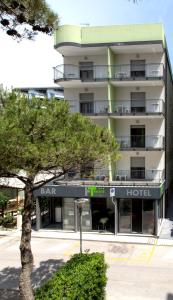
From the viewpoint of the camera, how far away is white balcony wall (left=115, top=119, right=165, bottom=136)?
2953 centimetres

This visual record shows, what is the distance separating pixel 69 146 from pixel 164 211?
20.9 meters

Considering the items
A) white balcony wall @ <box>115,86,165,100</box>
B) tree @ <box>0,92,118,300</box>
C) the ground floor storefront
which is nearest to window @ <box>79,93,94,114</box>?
white balcony wall @ <box>115,86,165,100</box>

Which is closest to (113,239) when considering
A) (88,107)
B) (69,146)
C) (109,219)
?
(109,219)

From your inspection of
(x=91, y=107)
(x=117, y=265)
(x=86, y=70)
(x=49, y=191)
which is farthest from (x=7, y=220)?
(x=86, y=70)

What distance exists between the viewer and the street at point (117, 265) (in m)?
16.9

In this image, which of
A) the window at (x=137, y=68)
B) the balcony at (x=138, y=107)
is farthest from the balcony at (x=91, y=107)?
the window at (x=137, y=68)

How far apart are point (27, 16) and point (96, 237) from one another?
60.6 feet

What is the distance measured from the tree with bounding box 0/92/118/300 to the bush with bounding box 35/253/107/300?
968 mm

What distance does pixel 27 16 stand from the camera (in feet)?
32.2

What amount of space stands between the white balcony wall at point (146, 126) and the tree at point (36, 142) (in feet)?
54.4

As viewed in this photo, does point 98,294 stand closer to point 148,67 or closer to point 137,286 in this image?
point 137,286

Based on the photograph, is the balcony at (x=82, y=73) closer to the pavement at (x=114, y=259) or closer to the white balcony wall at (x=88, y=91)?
the white balcony wall at (x=88, y=91)

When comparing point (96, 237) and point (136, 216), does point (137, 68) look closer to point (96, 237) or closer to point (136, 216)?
point (136, 216)

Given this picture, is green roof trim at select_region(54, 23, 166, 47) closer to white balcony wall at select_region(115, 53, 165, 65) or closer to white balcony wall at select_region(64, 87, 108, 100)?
white balcony wall at select_region(115, 53, 165, 65)
